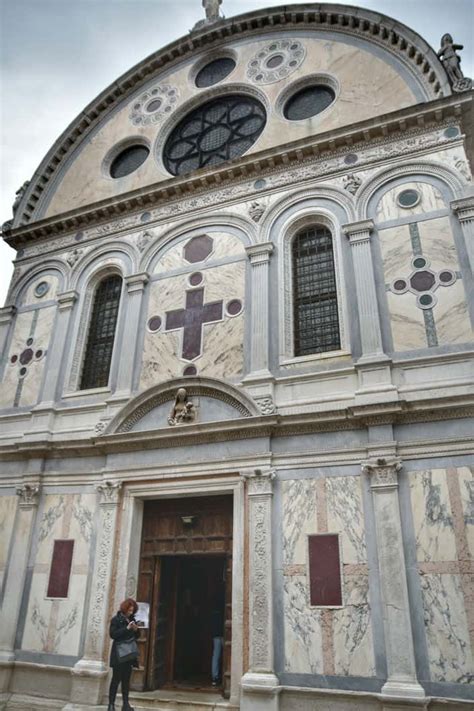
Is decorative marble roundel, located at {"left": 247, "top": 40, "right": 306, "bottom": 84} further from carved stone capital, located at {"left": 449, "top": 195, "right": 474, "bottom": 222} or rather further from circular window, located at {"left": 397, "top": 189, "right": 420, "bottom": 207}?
carved stone capital, located at {"left": 449, "top": 195, "right": 474, "bottom": 222}

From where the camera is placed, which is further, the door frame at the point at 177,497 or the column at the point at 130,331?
the column at the point at 130,331

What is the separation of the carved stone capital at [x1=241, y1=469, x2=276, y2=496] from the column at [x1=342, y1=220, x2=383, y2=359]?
264 centimetres

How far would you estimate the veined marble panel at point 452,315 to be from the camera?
9070mm

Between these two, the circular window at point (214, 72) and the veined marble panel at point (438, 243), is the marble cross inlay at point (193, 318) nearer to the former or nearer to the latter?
the veined marble panel at point (438, 243)

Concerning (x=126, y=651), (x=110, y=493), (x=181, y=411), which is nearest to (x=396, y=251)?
(x=181, y=411)

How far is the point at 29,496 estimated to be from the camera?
11.2 m

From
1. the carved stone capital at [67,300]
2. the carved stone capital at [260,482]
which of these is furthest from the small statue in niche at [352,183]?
the carved stone capital at [67,300]

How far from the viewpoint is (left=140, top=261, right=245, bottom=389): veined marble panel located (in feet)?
35.3

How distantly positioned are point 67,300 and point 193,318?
12.2 feet

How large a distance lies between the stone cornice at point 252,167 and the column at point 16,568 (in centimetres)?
663

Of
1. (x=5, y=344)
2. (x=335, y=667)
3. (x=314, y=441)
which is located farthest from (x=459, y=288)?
(x=5, y=344)


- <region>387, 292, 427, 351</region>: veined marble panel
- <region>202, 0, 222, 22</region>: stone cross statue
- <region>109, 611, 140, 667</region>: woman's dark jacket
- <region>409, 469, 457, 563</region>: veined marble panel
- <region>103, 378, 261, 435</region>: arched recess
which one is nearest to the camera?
<region>409, 469, 457, 563</region>: veined marble panel

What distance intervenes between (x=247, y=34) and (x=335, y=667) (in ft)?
49.9

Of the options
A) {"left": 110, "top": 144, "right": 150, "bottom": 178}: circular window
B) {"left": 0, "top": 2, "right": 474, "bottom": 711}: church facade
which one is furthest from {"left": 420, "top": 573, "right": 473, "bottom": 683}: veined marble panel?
{"left": 110, "top": 144, "right": 150, "bottom": 178}: circular window
